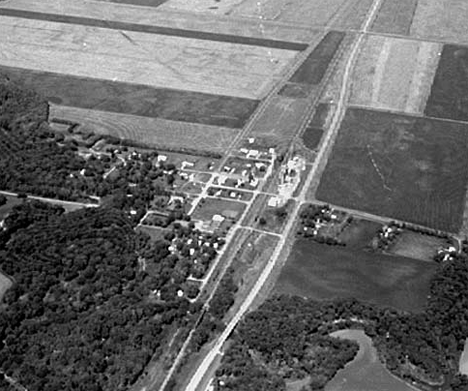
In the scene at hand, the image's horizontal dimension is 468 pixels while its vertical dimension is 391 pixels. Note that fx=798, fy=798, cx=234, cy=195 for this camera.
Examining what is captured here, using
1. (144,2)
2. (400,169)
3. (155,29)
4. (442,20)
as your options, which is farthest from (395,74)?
(144,2)

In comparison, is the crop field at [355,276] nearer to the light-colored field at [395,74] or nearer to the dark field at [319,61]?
the light-colored field at [395,74]

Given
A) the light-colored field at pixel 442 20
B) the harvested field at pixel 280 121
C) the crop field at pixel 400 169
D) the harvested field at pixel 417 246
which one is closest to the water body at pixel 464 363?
the harvested field at pixel 417 246

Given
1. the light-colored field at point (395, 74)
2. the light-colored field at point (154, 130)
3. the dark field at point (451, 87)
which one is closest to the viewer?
the light-colored field at point (154, 130)

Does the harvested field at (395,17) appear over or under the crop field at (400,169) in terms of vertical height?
under

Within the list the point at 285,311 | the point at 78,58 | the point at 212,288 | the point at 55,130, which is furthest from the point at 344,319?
the point at 78,58

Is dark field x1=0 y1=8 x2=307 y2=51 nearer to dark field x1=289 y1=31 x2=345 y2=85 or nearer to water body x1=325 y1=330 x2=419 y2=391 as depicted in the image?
dark field x1=289 y1=31 x2=345 y2=85

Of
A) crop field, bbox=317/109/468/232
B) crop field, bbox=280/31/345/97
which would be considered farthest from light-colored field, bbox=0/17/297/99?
crop field, bbox=317/109/468/232
